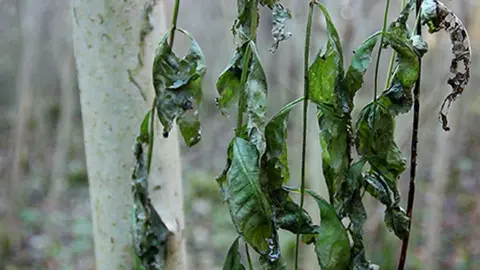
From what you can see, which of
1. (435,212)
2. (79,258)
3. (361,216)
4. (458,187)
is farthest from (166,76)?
(458,187)

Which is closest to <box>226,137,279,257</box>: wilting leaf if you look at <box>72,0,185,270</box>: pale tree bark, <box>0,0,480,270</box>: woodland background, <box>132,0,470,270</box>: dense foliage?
<box>132,0,470,270</box>: dense foliage

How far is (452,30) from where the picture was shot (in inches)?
14.6

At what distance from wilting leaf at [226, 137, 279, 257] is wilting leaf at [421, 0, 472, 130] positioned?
0.48ft

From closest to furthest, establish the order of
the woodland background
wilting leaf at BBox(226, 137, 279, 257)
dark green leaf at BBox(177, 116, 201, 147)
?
1. wilting leaf at BBox(226, 137, 279, 257)
2. dark green leaf at BBox(177, 116, 201, 147)
3. the woodland background

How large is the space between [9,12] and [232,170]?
233 inches

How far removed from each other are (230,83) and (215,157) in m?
5.97

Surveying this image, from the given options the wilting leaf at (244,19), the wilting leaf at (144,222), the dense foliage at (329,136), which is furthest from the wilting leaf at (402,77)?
the wilting leaf at (144,222)

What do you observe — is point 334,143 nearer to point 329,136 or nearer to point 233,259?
point 329,136

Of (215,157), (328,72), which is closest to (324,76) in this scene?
(328,72)

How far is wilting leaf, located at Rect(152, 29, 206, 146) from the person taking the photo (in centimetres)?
44

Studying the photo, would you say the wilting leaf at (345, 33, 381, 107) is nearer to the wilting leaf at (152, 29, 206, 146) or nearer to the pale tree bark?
the wilting leaf at (152, 29, 206, 146)

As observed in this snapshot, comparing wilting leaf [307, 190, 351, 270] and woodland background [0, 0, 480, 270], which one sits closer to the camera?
wilting leaf [307, 190, 351, 270]

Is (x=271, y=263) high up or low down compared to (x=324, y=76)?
down

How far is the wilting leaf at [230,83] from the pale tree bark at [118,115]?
0.53 feet
